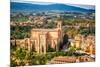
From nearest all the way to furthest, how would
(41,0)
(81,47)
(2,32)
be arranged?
(2,32) → (41,0) → (81,47)

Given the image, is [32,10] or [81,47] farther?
[81,47]

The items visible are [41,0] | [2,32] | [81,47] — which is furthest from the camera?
[81,47]

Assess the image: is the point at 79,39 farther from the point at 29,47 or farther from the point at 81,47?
the point at 29,47

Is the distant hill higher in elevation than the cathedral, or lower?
higher

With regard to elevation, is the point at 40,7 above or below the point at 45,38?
above

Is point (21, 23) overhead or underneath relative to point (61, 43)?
overhead

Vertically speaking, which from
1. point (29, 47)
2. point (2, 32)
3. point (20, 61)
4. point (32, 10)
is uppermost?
point (32, 10)

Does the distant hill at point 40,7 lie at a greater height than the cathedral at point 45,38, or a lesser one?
greater
